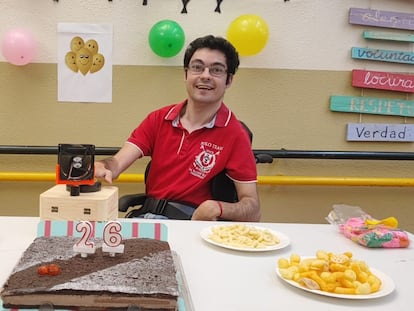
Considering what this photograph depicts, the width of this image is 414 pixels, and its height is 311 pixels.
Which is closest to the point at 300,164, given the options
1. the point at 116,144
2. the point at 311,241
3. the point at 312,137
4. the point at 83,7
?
the point at 312,137

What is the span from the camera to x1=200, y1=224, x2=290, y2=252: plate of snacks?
1150 mm

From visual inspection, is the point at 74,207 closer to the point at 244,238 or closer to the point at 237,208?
the point at 244,238

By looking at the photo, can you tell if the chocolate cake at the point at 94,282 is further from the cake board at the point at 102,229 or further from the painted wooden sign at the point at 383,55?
the painted wooden sign at the point at 383,55

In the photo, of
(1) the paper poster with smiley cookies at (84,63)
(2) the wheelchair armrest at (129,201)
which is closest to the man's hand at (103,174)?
(2) the wheelchair armrest at (129,201)

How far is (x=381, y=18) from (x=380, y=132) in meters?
0.67

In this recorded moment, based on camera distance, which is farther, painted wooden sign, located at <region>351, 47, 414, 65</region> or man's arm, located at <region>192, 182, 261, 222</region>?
painted wooden sign, located at <region>351, 47, 414, 65</region>

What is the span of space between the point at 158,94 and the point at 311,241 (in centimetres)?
150

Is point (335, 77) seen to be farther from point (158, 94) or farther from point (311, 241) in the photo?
point (311, 241)

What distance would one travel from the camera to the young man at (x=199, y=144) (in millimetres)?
1789

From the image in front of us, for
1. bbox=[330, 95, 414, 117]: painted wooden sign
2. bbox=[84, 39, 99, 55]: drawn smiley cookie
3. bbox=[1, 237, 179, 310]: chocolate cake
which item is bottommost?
bbox=[1, 237, 179, 310]: chocolate cake

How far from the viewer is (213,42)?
1859mm

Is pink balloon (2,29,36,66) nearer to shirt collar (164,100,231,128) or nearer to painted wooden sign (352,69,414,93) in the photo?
shirt collar (164,100,231,128)

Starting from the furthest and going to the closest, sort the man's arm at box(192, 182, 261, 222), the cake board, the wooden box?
the man's arm at box(192, 182, 261, 222)
the wooden box
the cake board

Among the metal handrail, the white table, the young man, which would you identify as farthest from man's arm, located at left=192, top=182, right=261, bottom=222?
the metal handrail
